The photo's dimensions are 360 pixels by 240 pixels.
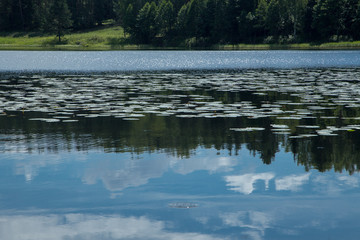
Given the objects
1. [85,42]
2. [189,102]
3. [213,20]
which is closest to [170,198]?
[189,102]

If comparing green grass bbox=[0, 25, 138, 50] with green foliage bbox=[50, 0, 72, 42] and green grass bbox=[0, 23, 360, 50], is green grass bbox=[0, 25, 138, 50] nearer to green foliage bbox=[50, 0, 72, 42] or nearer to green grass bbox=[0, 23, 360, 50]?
green grass bbox=[0, 23, 360, 50]

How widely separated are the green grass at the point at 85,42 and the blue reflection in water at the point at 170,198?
345ft

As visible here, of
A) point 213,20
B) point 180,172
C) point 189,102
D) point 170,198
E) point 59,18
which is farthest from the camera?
point 59,18

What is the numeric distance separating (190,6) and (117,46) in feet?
74.8

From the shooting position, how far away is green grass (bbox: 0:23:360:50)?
11812 cm

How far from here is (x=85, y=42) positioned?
137 m

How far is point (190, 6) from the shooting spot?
5231 inches

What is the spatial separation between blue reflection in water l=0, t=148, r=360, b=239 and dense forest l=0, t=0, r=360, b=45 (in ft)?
346

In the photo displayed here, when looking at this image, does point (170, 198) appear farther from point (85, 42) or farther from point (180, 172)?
point (85, 42)

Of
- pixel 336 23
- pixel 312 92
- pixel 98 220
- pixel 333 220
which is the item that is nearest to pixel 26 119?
pixel 98 220

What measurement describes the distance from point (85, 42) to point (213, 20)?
1460 inches

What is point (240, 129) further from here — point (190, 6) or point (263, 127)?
point (190, 6)

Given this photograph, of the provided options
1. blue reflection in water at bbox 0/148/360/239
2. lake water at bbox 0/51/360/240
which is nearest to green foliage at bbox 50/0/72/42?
lake water at bbox 0/51/360/240

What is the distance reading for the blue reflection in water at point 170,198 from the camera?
19.0 feet
